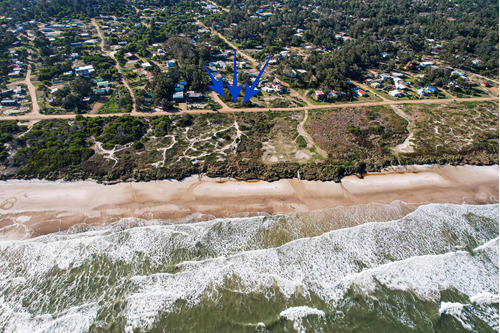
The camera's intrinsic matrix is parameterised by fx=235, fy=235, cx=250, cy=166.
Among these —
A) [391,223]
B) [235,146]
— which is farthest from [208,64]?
[391,223]

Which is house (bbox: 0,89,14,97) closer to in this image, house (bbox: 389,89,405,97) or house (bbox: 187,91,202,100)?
house (bbox: 187,91,202,100)

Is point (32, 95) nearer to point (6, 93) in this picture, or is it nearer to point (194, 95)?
point (6, 93)

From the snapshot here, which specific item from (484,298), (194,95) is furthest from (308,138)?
(484,298)

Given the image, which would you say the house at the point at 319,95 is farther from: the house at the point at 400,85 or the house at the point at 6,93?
the house at the point at 6,93

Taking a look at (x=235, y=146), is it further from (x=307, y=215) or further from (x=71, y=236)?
(x=71, y=236)

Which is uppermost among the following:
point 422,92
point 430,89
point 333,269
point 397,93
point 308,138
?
point 430,89

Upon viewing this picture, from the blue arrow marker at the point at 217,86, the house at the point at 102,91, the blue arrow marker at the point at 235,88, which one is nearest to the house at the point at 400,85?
the blue arrow marker at the point at 235,88
